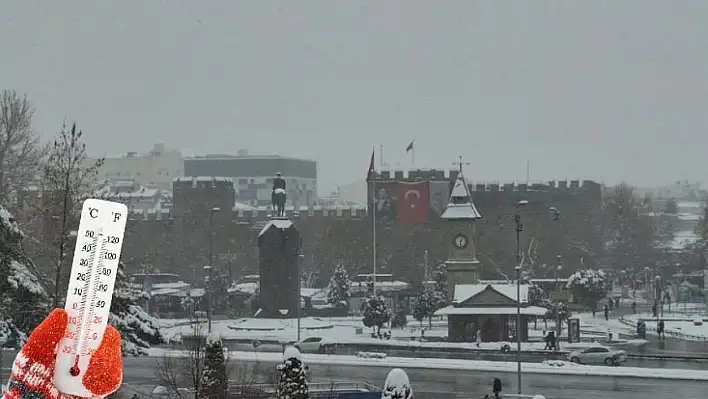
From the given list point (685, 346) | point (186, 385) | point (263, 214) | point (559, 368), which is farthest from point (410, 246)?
point (186, 385)

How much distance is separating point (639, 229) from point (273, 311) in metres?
42.1

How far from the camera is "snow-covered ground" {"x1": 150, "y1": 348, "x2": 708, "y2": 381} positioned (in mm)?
33094

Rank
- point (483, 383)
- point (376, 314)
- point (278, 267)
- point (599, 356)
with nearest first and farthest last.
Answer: point (483, 383), point (599, 356), point (376, 314), point (278, 267)

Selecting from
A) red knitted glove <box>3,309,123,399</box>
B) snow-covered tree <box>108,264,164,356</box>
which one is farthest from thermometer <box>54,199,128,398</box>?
snow-covered tree <box>108,264,164,356</box>

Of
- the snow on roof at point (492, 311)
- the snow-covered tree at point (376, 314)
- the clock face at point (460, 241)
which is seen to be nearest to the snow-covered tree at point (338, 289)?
the clock face at point (460, 241)

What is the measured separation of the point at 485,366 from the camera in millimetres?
35812

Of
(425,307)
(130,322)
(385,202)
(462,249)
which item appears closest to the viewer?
(130,322)

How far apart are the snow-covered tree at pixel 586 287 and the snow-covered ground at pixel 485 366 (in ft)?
78.0

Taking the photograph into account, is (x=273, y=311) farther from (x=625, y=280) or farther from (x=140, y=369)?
(x=625, y=280)

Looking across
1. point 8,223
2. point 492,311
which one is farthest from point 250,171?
point 8,223

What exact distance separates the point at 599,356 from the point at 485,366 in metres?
4.11

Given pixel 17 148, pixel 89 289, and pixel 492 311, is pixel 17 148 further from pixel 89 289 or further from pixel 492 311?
pixel 89 289

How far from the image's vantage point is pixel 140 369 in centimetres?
3559

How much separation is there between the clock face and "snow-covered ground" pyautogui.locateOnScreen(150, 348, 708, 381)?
1493cm
